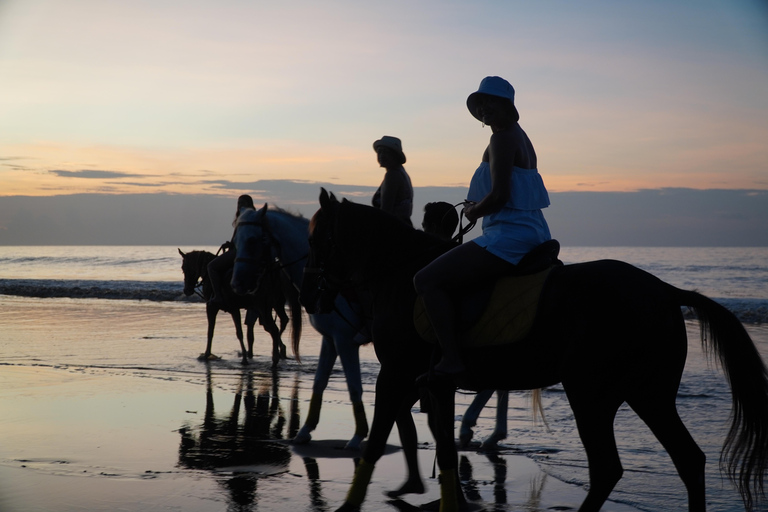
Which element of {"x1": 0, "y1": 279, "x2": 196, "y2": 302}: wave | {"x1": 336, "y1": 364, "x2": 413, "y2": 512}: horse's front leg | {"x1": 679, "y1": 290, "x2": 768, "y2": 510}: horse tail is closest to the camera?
{"x1": 679, "y1": 290, "x2": 768, "y2": 510}: horse tail

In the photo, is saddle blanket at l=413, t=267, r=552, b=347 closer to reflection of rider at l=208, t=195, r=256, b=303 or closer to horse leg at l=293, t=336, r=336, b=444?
horse leg at l=293, t=336, r=336, b=444

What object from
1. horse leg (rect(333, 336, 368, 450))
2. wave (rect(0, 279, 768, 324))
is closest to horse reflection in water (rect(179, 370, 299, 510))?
horse leg (rect(333, 336, 368, 450))

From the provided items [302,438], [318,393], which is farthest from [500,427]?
[302,438]

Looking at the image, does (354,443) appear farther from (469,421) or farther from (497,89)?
(497,89)

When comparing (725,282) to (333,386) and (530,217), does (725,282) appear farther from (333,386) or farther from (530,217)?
(530,217)

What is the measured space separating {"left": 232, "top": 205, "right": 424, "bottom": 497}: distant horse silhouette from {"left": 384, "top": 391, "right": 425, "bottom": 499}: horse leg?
1303 mm

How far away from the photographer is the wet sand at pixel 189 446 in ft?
17.1

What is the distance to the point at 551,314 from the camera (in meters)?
4.11

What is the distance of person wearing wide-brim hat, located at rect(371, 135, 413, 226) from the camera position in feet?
21.3

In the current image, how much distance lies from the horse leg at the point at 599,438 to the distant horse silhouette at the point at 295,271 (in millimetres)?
3131

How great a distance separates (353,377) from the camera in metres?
6.82

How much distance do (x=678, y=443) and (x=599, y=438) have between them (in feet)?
1.38

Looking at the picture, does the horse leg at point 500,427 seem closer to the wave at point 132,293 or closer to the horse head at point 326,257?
the horse head at point 326,257

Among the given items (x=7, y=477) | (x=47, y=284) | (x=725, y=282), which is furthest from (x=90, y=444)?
(x=725, y=282)
